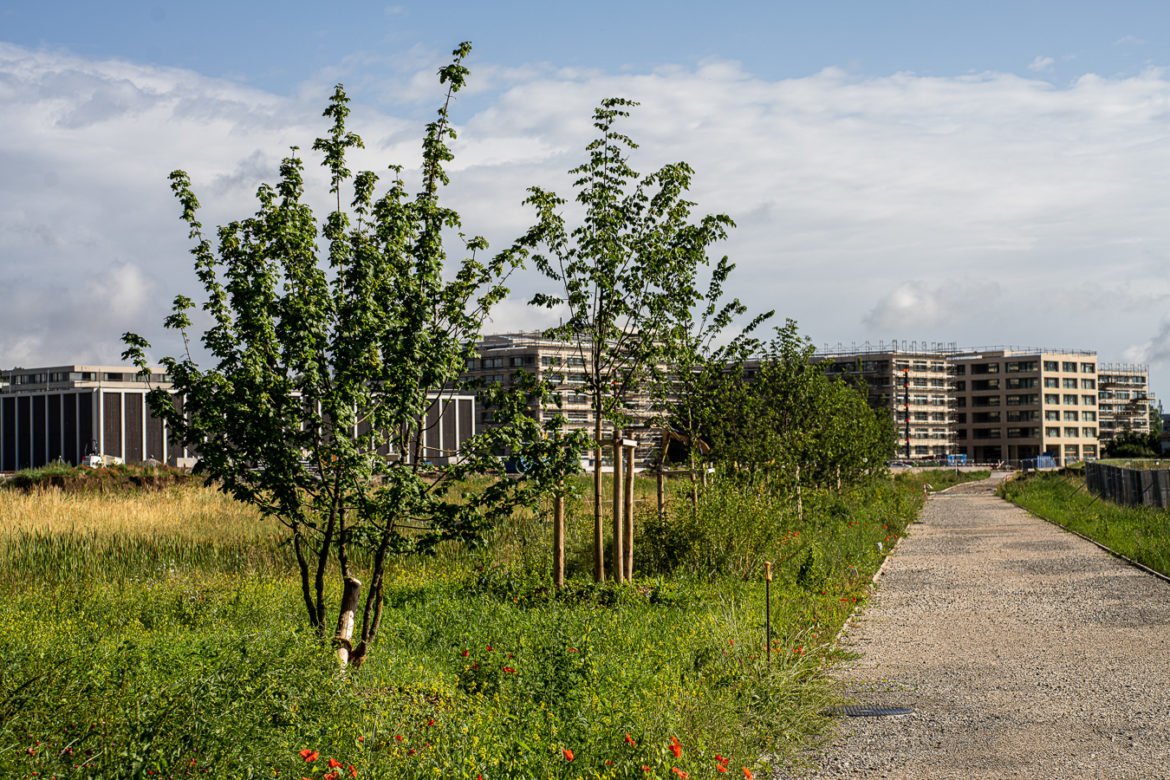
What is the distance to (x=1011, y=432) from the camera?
151 meters

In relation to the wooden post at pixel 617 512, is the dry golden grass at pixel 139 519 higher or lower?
lower

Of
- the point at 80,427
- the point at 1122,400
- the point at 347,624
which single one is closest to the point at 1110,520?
the point at 347,624

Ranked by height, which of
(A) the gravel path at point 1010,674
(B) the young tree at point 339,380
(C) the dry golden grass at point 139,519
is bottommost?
(A) the gravel path at point 1010,674

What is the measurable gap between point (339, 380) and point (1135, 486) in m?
30.2

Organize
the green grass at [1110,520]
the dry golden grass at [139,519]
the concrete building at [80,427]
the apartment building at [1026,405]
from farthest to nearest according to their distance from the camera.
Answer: the apartment building at [1026,405] → the concrete building at [80,427] → the green grass at [1110,520] → the dry golden grass at [139,519]

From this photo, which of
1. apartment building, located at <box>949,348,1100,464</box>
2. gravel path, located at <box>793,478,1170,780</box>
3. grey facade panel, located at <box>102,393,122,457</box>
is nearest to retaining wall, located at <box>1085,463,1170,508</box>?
gravel path, located at <box>793,478,1170,780</box>

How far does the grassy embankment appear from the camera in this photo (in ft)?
16.5

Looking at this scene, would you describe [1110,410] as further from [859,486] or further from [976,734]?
[976,734]

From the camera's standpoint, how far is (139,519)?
19.5 meters

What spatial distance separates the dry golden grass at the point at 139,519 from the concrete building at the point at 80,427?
5847 cm

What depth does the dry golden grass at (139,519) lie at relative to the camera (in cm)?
1736

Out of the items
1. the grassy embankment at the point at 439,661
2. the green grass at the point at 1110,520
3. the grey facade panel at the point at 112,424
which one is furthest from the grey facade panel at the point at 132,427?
the grassy embankment at the point at 439,661

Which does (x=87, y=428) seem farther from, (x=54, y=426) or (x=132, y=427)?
(x=54, y=426)

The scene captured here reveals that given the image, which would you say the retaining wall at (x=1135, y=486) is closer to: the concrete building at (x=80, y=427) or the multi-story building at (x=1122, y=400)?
the concrete building at (x=80, y=427)
